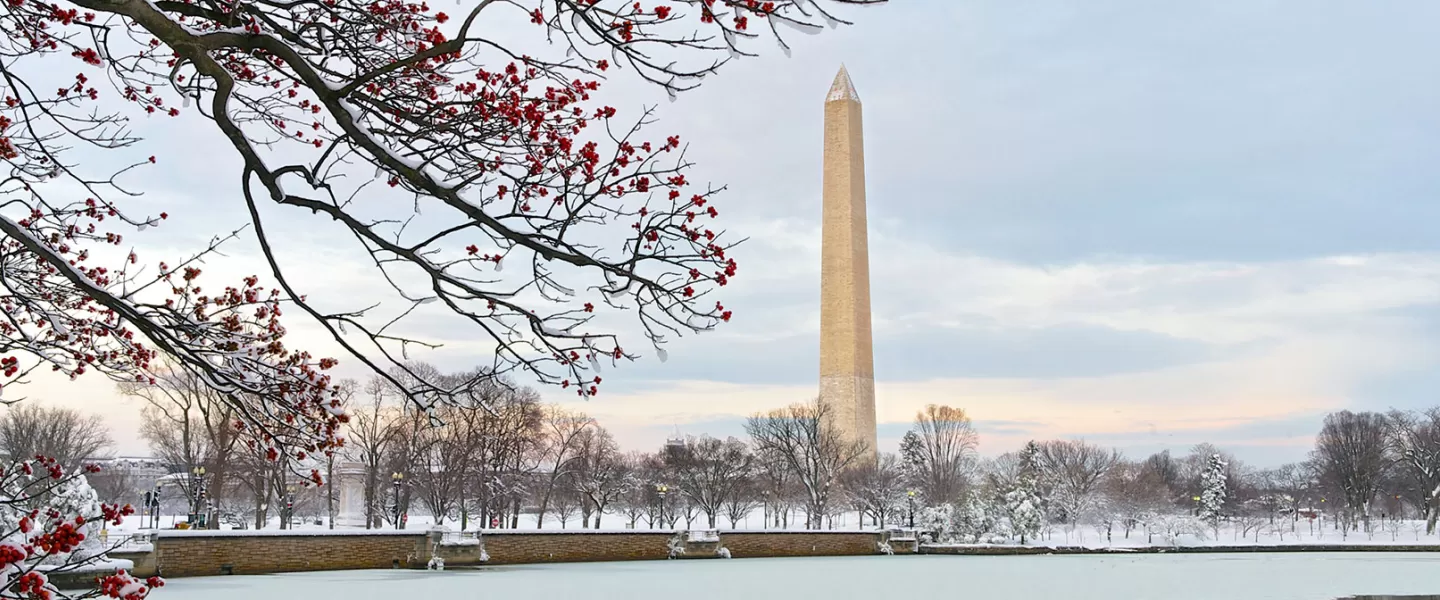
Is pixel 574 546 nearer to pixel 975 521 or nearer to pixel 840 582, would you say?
pixel 840 582

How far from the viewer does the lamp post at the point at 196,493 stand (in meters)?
36.9

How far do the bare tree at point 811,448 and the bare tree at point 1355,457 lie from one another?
30.7m

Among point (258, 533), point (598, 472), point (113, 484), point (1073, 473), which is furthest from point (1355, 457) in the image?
point (113, 484)

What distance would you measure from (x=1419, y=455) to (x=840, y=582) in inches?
2342

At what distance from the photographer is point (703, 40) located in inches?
209

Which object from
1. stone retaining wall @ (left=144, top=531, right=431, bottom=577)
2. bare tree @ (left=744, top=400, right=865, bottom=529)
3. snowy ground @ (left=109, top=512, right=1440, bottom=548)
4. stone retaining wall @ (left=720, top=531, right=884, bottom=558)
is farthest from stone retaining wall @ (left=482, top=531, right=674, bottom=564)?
bare tree @ (left=744, top=400, right=865, bottom=529)

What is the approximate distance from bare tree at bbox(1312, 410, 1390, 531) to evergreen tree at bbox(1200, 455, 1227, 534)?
6.78 m

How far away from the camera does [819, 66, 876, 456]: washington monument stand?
5059 centimetres

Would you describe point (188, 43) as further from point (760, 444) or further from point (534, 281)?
point (760, 444)

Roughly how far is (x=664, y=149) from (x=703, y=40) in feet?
3.17

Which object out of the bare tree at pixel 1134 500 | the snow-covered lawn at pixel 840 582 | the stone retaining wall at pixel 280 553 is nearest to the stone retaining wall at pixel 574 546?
the snow-covered lawn at pixel 840 582

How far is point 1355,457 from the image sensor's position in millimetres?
72875

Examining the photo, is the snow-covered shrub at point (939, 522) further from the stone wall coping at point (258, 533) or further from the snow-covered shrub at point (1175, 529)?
the stone wall coping at point (258, 533)

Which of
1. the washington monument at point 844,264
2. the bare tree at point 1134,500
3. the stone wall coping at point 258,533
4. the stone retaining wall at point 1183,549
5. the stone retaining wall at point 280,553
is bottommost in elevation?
the stone retaining wall at point 1183,549
